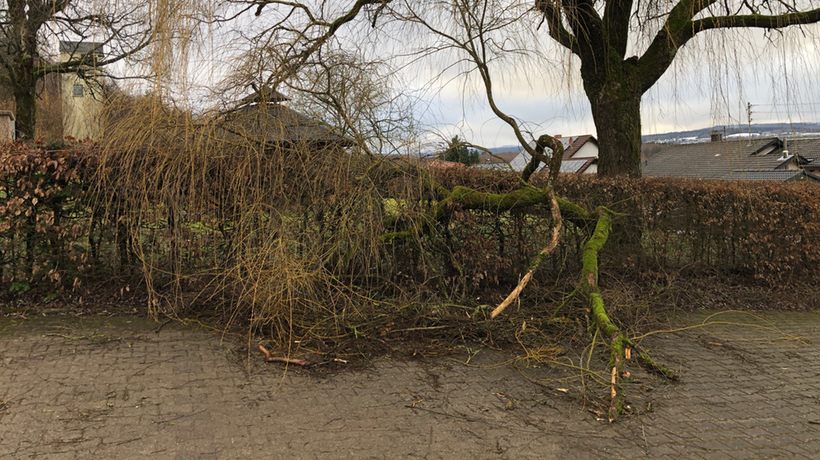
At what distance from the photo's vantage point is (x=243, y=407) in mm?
3562

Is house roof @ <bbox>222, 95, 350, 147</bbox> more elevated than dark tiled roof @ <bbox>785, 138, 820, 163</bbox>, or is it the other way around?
house roof @ <bbox>222, 95, 350, 147</bbox>

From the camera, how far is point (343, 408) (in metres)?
3.63

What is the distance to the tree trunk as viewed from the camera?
802cm

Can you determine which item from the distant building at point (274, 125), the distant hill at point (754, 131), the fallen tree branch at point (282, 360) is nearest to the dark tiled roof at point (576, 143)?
the distant hill at point (754, 131)

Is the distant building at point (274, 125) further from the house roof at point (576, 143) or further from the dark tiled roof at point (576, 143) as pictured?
the house roof at point (576, 143)

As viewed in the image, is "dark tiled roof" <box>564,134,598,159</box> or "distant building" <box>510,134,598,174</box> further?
"dark tiled roof" <box>564,134,598,159</box>

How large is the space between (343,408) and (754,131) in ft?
17.1

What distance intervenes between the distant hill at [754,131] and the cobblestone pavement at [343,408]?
90.5 inches

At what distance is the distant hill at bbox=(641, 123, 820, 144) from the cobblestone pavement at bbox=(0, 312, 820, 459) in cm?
230

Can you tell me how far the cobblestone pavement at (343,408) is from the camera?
3.12 metres

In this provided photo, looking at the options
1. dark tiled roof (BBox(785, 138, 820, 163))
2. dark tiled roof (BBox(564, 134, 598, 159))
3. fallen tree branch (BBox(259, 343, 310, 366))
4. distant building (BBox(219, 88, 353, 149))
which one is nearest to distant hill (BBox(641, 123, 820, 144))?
dark tiled roof (BBox(785, 138, 820, 163))

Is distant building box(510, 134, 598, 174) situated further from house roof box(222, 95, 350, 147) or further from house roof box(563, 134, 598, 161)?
house roof box(222, 95, 350, 147)

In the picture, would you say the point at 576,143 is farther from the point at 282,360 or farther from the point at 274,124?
the point at 282,360

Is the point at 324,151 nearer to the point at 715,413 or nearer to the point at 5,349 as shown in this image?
the point at 5,349
